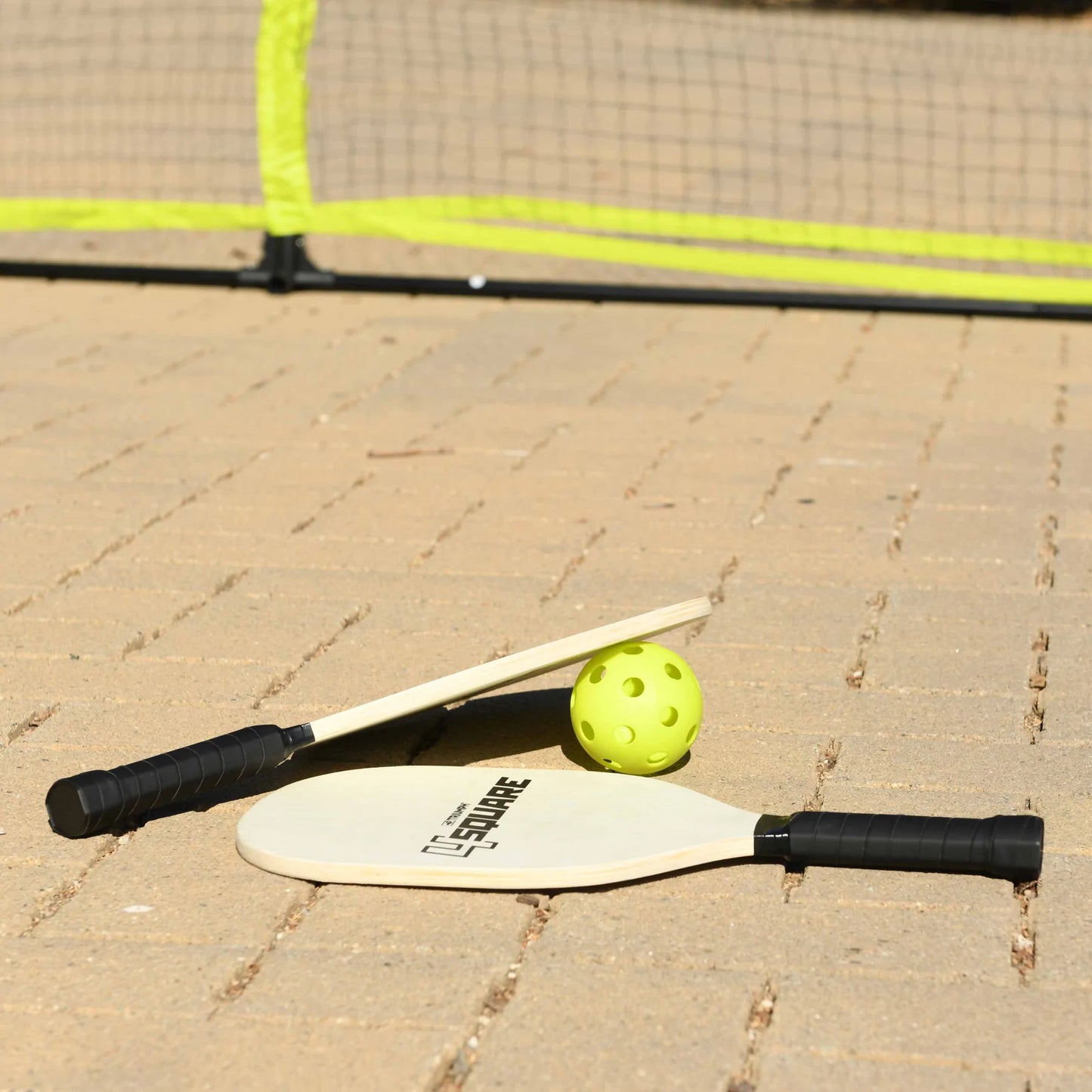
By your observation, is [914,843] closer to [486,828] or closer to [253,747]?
[486,828]

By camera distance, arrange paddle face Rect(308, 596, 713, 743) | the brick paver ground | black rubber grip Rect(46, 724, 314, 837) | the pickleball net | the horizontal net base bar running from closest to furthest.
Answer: the brick paver ground, black rubber grip Rect(46, 724, 314, 837), paddle face Rect(308, 596, 713, 743), the horizontal net base bar, the pickleball net

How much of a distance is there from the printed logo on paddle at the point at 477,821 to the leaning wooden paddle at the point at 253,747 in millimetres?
202

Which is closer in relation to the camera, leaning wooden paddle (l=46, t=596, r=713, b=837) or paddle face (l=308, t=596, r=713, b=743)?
leaning wooden paddle (l=46, t=596, r=713, b=837)

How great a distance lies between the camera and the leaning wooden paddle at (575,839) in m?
2.98

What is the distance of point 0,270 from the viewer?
849 centimetres

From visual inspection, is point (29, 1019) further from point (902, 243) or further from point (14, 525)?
point (902, 243)

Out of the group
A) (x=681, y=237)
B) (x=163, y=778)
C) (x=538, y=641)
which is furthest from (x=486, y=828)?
(x=681, y=237)

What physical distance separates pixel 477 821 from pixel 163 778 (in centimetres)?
60

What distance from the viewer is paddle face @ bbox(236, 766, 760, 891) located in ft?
9.78

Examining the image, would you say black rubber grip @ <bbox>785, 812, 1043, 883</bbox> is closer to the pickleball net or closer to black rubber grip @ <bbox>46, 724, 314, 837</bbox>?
black rubber grip @ <bbox>46, 724, 314, 837</bbox>

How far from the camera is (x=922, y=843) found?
3014 mm

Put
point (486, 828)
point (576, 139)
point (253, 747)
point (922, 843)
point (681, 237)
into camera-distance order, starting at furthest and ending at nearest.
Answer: point (576, 139)
point (681, 237)
point (253, 747)
point (486, 828)
point (922, 843)

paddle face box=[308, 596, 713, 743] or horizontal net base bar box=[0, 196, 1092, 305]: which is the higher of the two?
horizontal net base bar box=[0, 196, 1092, 305]

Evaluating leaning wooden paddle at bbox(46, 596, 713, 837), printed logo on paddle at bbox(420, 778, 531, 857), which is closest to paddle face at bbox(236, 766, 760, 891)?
printed logo on paddle at bbox(420, 778, 531, 857)
